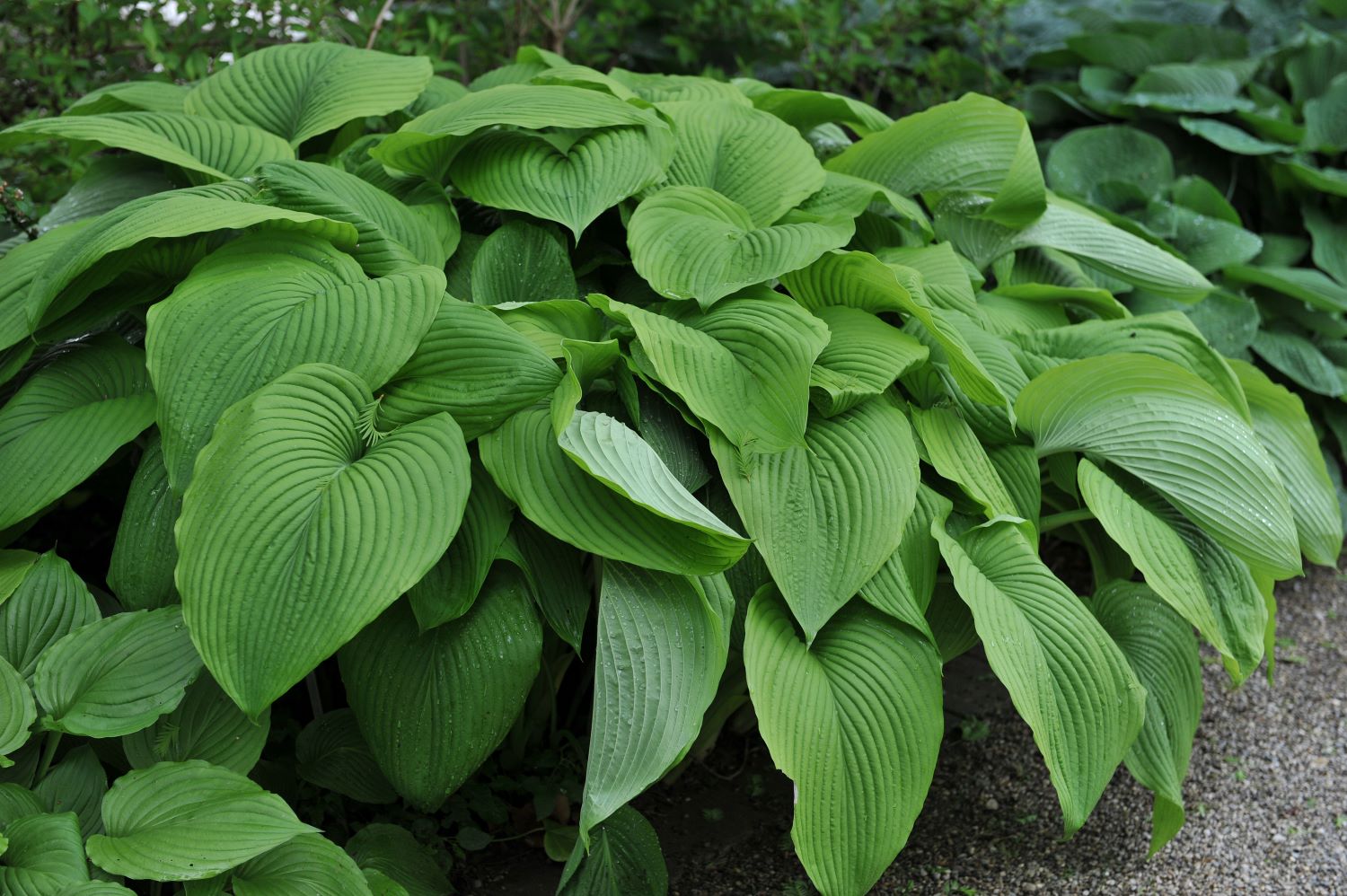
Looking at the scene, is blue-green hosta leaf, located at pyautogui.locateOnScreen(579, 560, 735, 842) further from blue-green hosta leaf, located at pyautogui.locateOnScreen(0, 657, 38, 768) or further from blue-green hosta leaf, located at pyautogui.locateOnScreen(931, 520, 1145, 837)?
blue-green hosta leaf, located at pyautogui.locateOnScreen(0, 657, 38, 768)

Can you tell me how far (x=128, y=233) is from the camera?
1615 mm

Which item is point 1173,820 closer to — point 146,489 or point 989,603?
point 989,603

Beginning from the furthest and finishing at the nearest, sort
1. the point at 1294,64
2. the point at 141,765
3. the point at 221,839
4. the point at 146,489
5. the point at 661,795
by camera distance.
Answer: the point at 1294,64 < the point at 661,795 < the point at 146,489 < the point at 141,765 < the point at 221,839

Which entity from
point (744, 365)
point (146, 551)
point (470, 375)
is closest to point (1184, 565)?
point (744, 365)

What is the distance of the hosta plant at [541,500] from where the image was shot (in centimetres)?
141

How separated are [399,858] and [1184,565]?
49.7 inches

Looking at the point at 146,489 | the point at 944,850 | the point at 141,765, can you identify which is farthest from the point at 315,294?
the point at 944,850

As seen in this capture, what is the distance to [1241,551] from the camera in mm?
1831

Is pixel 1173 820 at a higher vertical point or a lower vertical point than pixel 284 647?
lower

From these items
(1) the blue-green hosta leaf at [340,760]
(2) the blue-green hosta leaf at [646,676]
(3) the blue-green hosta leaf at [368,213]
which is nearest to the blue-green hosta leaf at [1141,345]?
(2) the blue-green hosta leaf at [646,676]

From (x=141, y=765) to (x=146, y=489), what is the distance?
1.22 feet

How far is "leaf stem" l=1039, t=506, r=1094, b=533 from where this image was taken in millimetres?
2045

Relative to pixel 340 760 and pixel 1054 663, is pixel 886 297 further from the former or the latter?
pixel 340 760

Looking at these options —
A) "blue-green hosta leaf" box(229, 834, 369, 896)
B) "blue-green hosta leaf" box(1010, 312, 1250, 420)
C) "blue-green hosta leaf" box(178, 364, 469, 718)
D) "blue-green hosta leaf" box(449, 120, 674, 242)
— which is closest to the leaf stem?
"blue-green hosta leaf" box(1010, 312, 1250, 420)
